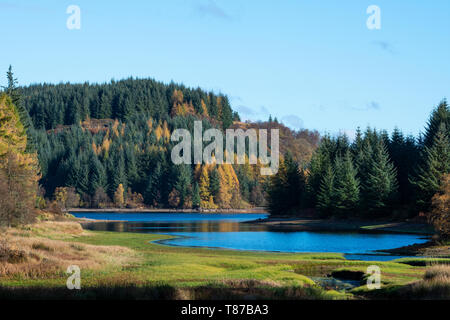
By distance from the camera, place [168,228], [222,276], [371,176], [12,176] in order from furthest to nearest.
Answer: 1. [371,176]
2. [168,228]
3. [12,176]
4. [222,276]

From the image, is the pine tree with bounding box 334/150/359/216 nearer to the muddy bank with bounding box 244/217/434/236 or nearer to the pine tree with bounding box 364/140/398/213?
the pine tree with bounding box 364/140/398/213

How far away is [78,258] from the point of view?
3512cm

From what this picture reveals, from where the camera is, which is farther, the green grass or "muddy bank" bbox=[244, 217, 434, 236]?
"muddy bank" bbox=[244, 217, 434, 236]

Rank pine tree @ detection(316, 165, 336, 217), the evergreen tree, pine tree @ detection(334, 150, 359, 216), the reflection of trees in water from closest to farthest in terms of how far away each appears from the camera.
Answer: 1. the evergreen tree
2. the reflection of trees in water
3. pine tree @ detection(334, 150, 359, 216)
4. pine tree @ detection(316, 165, 336, 217)

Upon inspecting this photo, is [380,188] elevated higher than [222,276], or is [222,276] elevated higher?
[380,188]

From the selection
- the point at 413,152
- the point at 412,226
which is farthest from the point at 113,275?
the point at 413,152

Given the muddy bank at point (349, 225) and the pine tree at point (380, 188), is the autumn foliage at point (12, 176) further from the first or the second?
the pine tree at point (380, 188)

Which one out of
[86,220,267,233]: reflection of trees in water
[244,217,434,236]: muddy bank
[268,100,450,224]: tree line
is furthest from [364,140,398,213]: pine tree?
[86,220,267,233]: reflection of trees in water

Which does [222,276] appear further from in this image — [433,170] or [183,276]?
[433,170]

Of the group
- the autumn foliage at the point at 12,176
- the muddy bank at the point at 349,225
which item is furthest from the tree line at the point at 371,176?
the autumn foliage at the point at 12,176

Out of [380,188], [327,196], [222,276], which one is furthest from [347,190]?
[222,276]
